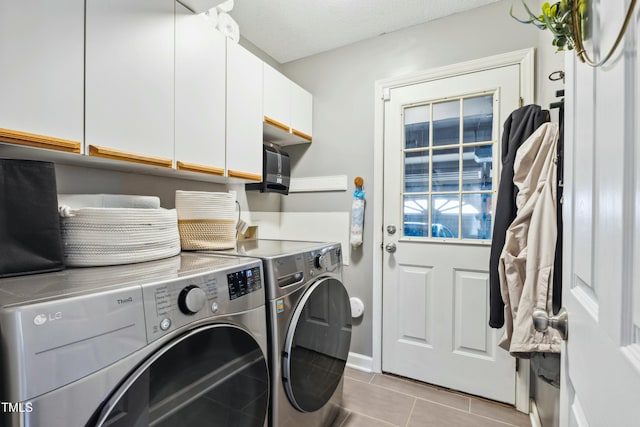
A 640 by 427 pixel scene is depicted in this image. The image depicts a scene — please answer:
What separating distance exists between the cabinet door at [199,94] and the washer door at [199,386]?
2.78 ft

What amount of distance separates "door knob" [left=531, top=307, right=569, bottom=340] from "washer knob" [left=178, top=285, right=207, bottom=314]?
777 millimetres

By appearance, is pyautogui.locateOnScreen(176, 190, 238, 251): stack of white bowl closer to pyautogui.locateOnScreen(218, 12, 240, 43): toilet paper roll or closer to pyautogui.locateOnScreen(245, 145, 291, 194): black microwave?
pyautogui.locateOnScreen(245, 145, 291, 194): black microwave

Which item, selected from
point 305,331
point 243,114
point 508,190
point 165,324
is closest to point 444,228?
point 508,190

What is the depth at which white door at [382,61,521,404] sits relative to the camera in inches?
69.6

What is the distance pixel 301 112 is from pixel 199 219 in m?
1.24

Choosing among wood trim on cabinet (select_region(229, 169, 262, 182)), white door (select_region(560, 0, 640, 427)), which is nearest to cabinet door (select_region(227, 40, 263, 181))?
wood trim on cabinet (select_region(229, 169, 262, 182))

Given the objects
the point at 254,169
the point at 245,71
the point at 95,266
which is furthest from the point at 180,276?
the point at 245,71

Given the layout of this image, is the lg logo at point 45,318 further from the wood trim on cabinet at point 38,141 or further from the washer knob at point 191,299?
the wood trim on cabinet at point 38,141

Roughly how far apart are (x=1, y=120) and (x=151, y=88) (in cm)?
49

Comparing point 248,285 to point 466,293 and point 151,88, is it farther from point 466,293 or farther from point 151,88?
point 466,293

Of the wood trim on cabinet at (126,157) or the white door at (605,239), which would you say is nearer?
the white door at (605,239)

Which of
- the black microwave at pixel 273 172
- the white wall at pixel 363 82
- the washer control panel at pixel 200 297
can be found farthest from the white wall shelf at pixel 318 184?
the washer control panel at pixel 200 297

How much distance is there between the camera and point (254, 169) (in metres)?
1.75

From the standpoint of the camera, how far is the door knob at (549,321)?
63cm
